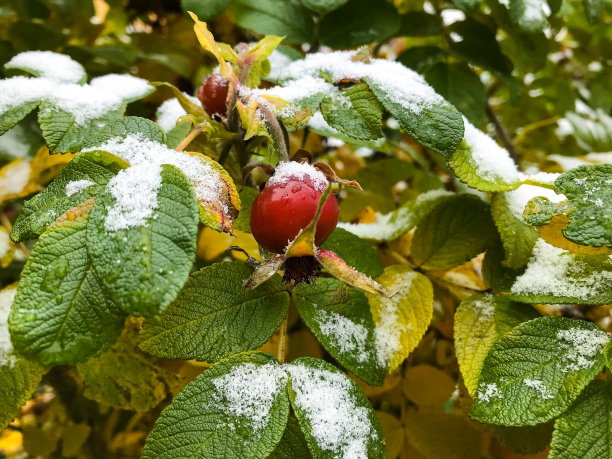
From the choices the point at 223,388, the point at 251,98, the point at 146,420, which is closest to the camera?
the point at 223,388

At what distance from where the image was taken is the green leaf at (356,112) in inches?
25.8

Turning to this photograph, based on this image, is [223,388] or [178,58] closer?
[223,388]

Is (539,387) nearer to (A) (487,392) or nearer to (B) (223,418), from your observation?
(A) (487,392)

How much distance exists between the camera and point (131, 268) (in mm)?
438

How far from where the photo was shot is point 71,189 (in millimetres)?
533

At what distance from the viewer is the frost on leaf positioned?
1.57 feet

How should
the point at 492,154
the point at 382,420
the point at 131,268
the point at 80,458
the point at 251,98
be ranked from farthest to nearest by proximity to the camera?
→ the point at 80,458, the point at 382,420, the point at 492,154, the point at 251,98, the point at 131,268

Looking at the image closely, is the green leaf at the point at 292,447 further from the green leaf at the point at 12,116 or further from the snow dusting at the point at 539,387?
the green leaf at the point at 12,116

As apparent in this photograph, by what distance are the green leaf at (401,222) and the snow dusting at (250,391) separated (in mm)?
354

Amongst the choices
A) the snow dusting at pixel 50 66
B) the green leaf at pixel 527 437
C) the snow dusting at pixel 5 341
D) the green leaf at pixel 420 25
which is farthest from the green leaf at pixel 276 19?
the green leaf at pixel 527 437

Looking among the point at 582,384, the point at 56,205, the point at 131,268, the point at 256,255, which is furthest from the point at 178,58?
the point at 582,384

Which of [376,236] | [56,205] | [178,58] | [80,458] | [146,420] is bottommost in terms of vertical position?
[80,458]

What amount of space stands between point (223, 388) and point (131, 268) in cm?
18

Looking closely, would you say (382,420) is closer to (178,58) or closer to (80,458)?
(178,58)
